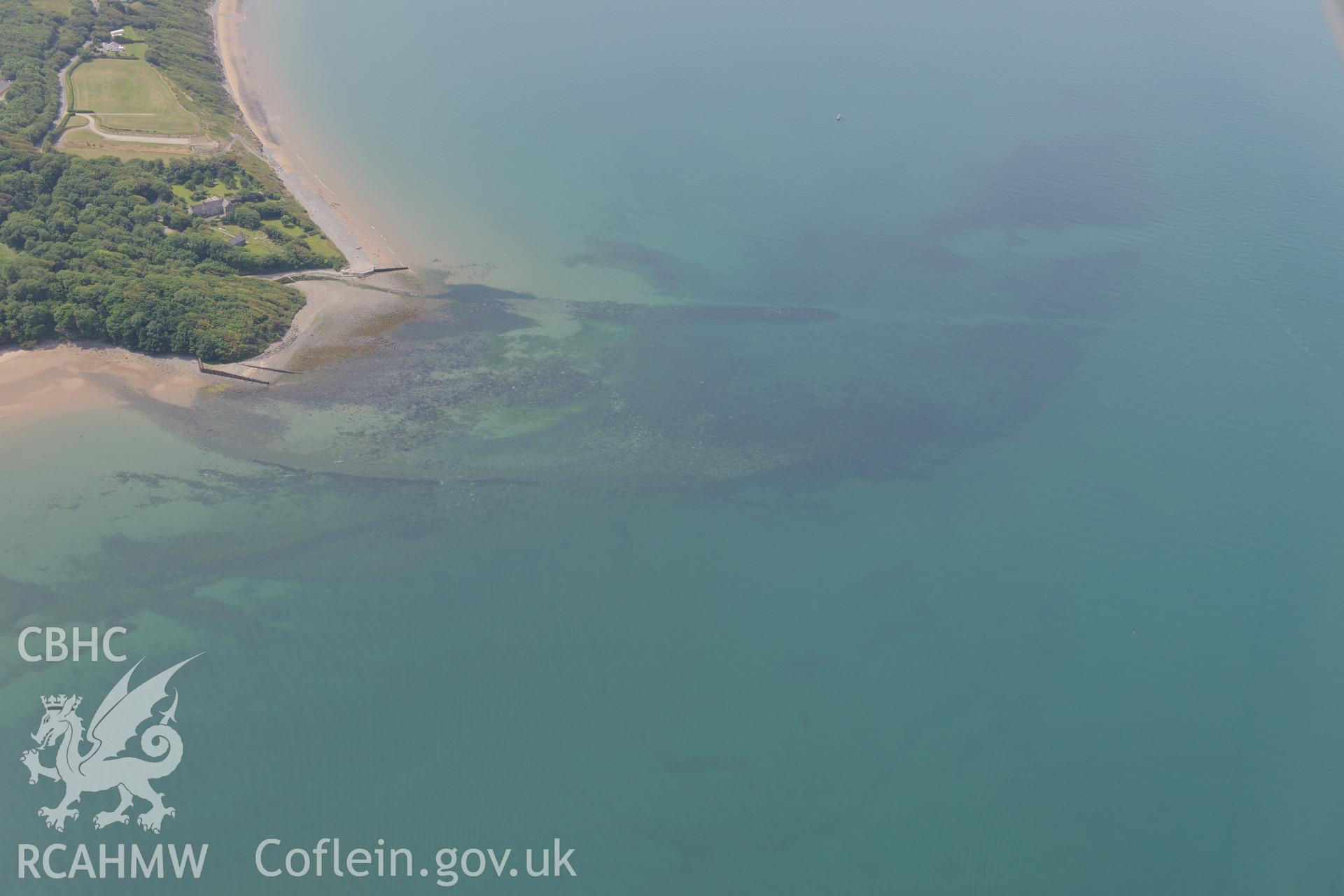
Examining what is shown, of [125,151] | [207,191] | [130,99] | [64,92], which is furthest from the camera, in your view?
[130,99]

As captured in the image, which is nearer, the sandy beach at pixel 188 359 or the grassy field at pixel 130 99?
the sandy beach at pixel 188 359

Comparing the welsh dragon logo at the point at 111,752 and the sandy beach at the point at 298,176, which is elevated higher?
the sandy beach at the point at 298,176

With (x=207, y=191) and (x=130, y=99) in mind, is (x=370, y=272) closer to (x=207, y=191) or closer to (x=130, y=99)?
(x=207, y=191)

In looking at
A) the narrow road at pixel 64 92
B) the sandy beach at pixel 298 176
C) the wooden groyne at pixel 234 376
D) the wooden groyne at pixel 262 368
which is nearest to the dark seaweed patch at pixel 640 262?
the sandy beach at pixel 298 176

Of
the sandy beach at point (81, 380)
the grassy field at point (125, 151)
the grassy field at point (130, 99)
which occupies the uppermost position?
the grassy field at point (130, 99)

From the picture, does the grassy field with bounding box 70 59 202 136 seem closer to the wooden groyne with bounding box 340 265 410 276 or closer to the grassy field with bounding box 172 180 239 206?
the grassy field with bounding box 172 180 239 206

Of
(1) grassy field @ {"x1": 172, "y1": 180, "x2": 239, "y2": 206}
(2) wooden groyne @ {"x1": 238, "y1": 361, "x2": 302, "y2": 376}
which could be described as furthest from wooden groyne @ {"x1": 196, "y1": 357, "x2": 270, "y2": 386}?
(1) grassy field @ {"x1": 172, "y1": 180, "x2": 239, "y2": 206}

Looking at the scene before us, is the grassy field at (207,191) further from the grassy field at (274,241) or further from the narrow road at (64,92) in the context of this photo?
the narrow road at (64,92)

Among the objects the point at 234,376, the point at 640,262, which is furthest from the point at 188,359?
the point at 640,262

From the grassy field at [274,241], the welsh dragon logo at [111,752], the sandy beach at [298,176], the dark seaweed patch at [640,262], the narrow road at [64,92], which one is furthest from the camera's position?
the narrow road at [64,92]
